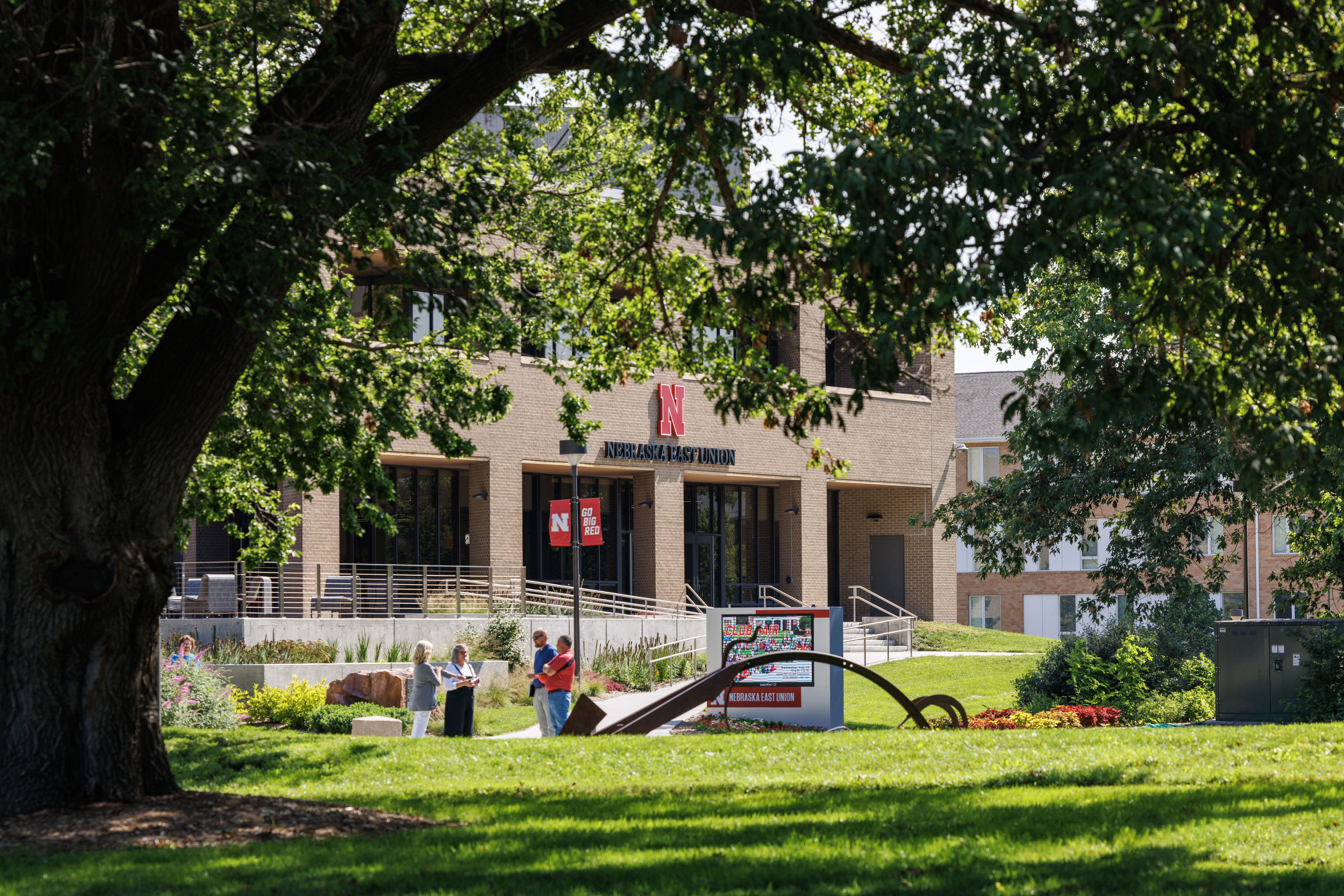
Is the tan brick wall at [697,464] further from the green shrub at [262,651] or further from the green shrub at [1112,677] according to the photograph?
the green shrub at [1112,677]

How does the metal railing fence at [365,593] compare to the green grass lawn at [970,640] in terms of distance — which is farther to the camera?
the green grass lawn at [970,640]

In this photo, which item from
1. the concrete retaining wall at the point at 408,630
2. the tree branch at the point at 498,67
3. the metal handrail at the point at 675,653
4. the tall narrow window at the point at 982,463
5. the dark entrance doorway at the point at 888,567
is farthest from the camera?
the tall narrow window at the point at 982,463

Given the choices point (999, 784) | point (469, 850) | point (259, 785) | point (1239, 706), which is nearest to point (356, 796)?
point (259, 785)

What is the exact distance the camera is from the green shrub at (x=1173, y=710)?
21609 millimetres

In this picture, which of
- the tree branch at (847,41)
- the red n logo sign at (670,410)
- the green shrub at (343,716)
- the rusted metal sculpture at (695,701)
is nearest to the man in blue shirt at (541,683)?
the rusted metal sculpture at (695,701)

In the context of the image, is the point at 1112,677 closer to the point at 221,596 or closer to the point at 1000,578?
the point at 221,596

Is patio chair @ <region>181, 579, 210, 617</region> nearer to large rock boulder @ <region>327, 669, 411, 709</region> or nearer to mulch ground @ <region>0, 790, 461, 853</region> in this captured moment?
large rock boulder @ <region>327, 669, 411, 709</region>

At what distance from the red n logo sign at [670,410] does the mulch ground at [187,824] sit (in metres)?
29.4

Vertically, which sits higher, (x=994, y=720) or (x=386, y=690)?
(x=386, y=690)

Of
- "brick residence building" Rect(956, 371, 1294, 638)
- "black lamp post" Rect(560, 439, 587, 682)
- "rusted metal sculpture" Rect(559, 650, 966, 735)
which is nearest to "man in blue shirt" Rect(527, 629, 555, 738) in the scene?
"rusted metal sculpture" Rect(559, 650, 966, 735)

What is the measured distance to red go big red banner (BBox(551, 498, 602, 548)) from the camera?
2592 cm

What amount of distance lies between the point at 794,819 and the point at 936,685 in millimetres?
21999

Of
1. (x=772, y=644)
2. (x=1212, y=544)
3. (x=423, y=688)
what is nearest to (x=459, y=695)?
(x=423, y=688)

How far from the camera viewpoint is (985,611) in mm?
63875
